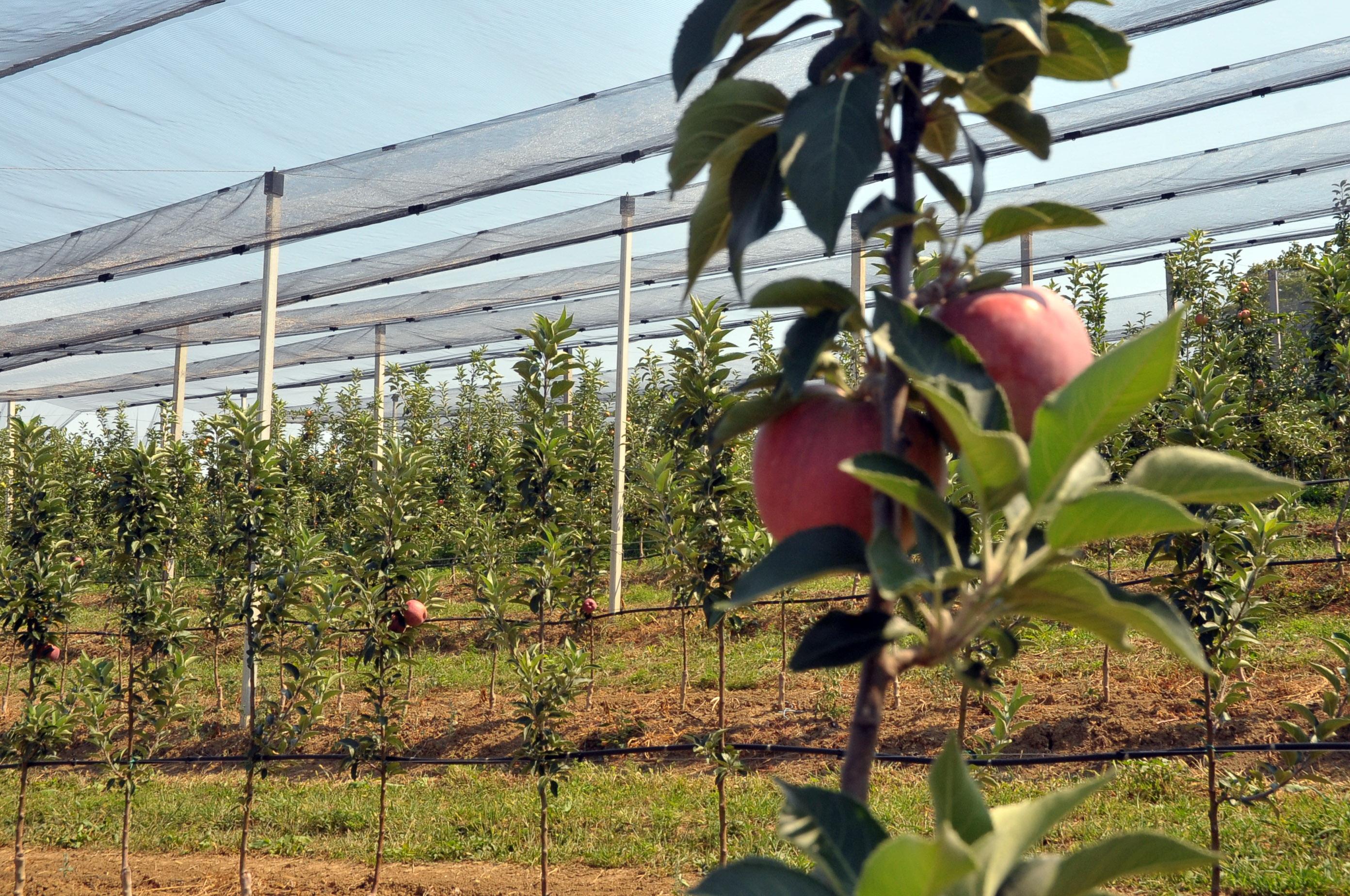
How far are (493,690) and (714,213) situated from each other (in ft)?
24.8

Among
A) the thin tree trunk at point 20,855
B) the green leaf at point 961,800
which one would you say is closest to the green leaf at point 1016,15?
the green leaf at point 961,800

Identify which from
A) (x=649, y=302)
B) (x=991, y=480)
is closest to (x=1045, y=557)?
(x=991, y=480)

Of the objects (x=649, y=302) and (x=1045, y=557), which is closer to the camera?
(x=1045, y=557)

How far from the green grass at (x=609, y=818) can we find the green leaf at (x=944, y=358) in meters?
4.13

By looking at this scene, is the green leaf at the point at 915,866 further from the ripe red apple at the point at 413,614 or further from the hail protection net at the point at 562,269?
the hail protection net at the point at 562,269

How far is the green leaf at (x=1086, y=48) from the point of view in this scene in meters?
0.68

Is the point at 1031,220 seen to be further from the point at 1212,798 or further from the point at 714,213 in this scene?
the point at 1212,798

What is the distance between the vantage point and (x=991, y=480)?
0.58 metres

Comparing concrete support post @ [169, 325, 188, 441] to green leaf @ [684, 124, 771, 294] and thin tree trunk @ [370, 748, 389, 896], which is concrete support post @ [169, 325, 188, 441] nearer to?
thin tree trunk @ [370, 748, 389, 896]

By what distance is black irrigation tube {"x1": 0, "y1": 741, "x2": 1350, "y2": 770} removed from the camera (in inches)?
147

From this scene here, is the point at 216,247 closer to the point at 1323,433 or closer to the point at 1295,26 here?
the point at 1295,26

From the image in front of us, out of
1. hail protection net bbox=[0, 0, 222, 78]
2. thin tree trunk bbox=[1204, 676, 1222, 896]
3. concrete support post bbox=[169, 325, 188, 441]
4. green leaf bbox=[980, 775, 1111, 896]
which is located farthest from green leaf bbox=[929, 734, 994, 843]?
concrete support post bbox=[169, 325, 188, 441]

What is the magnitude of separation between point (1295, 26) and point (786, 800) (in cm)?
812

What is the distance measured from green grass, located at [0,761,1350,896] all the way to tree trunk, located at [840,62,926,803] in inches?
160
